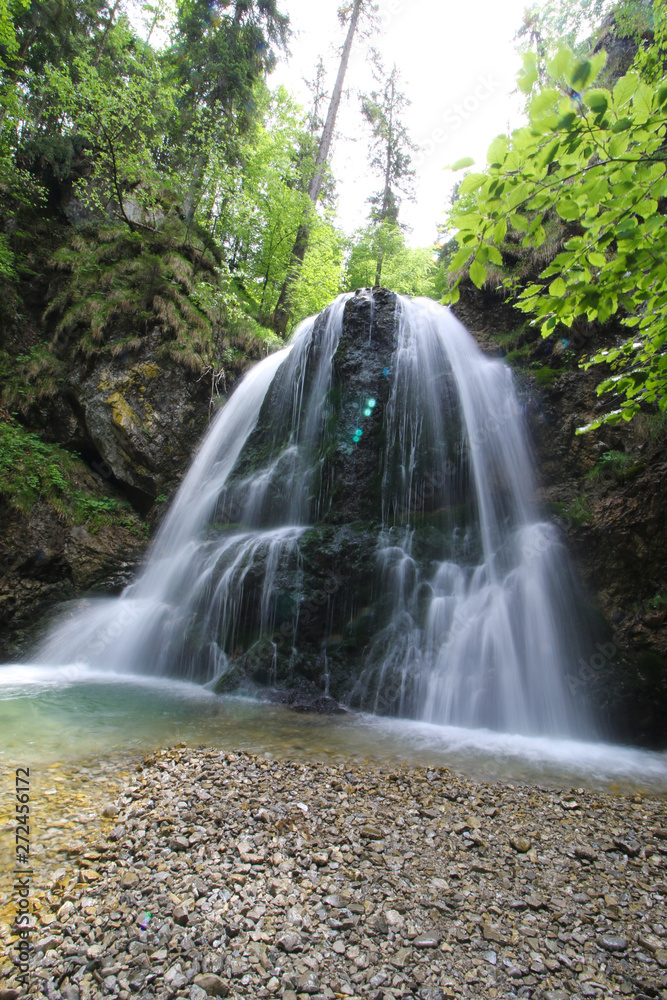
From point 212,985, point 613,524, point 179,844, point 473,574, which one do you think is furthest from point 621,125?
point 473,574

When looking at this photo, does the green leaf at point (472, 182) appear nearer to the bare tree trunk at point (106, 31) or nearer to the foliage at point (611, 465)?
the foliage at point (611, 465)

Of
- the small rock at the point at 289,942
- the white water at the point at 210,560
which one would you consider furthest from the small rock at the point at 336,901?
the white water at the point at 210,560

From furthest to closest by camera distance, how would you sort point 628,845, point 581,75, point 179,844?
point 628,845 → point 179,844 → point 581,75

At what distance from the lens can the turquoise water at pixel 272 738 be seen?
3.95m

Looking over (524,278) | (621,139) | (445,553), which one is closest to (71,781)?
(621,139)

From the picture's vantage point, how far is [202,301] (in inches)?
458

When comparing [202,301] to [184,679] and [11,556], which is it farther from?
[184,679]

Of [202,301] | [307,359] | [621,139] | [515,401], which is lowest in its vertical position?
[621,139]

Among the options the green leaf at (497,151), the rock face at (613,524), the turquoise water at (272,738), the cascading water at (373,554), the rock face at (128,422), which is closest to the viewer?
the green leaf at (497,151)

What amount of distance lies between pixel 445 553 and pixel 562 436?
296 cm

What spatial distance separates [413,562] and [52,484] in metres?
7.44

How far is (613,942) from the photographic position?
6.71 ft

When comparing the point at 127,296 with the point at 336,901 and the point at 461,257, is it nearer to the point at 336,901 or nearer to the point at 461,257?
the point at 461,257

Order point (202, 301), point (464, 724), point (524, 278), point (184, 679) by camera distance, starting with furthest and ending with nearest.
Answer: point (202, 301), point (524, 278), point (184, 679), point (464, 724)
